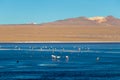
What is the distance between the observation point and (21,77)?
208 feet

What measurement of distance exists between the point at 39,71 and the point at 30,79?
10.2 metres

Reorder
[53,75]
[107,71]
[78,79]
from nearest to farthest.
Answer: [78,79]
[53,75]
[107,71]

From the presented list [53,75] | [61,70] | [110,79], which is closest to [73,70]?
[61,70]

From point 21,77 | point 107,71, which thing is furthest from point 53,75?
point 107,71

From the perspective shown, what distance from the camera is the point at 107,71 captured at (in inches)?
2805

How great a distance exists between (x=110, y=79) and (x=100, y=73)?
23.0ft

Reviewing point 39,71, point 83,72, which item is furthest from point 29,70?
point 83,72

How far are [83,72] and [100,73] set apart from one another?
2.46 meters

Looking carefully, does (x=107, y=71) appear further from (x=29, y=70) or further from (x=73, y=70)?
(x=29, y=70)

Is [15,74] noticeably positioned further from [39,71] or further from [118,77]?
[118,77]

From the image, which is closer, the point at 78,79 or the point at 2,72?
the point at 78,79

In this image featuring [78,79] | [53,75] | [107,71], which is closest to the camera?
[78,79]

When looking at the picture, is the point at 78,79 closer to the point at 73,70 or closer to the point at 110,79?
the point at 110,79

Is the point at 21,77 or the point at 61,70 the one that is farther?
the point at 61,70
